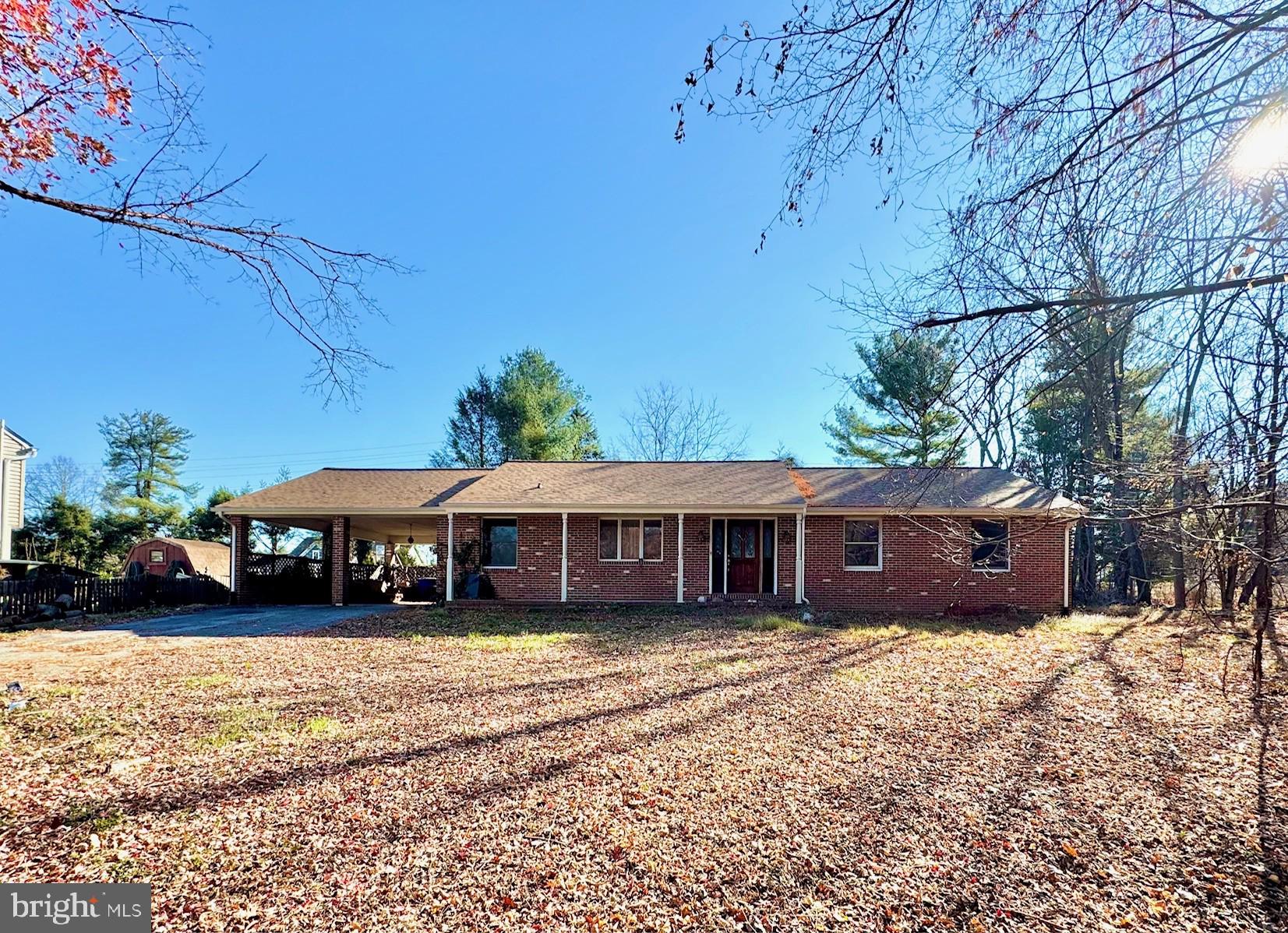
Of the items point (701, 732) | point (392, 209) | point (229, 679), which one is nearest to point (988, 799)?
point (701, 732)

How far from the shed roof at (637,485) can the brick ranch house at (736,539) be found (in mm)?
65

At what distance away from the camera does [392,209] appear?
871 cm

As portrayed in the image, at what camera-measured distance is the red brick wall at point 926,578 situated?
1415 cm

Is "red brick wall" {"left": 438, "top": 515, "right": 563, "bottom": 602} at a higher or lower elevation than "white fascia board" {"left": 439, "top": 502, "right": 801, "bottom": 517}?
lower

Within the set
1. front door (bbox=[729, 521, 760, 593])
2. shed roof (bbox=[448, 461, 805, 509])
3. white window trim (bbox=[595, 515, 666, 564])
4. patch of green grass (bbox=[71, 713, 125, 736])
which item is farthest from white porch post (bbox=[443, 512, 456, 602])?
patch of green grass (bbox=[71, 713, 125, 736])

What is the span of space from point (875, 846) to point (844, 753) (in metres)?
1.49

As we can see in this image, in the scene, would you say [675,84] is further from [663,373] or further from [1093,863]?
[663,373]

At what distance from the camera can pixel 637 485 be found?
1557 cm

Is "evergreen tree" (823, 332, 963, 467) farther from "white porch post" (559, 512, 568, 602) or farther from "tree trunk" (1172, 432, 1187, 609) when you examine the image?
"tree trunk" (1172, 432, 1187, 609)

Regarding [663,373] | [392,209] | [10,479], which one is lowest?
[10,479]

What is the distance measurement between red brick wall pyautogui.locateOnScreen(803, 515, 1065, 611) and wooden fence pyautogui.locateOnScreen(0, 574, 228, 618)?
1657cm

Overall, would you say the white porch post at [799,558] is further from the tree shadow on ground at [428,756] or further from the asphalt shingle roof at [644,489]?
the tree shadow on ground at [428,756]

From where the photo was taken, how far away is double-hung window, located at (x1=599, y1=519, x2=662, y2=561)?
15.0 metres

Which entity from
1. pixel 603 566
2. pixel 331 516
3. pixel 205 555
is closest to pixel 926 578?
pixel 603 566
